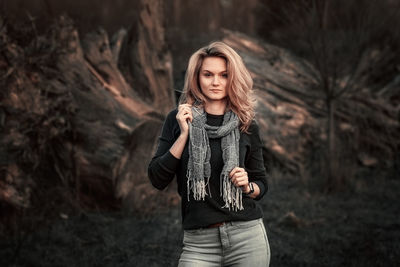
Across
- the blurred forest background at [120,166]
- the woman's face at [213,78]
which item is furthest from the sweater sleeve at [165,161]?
the blurred forest background at [120,166]

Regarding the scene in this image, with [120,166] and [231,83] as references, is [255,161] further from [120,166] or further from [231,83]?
[120,166]

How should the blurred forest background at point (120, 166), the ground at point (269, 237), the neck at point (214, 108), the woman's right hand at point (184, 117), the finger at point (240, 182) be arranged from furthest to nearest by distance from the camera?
1. the blurred forest background at point (120, 166)
2. the ground at point (269, 237)
3. the neck at point (214, 108)
4. the woman's right hand at point (184, 117)
5. the finger at point (240, 182)

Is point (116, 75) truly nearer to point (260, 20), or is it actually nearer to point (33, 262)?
point (33, 262)

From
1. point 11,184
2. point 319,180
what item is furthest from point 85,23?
point 319,180

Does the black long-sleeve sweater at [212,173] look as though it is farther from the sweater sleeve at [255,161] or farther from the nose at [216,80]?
the nose at [216,80]

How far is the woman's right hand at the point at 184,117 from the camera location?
240 centimetres

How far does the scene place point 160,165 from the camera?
2418 millimetres

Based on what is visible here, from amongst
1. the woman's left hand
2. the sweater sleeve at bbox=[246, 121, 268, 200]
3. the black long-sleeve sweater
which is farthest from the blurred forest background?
the woman's left hand

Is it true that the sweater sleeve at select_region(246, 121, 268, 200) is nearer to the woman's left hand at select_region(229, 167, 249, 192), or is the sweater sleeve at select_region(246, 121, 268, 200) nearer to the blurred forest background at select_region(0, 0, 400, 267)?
the woman's left hand at select_region(229, 167, 249, 192)

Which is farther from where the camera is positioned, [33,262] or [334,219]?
[334,219]

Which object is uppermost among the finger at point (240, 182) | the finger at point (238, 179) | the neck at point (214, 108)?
the neck at point (214, 108)

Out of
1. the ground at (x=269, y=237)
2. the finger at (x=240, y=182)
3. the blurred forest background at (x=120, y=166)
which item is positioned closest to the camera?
the finger at (x=240, y=182)

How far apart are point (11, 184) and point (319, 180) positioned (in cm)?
518

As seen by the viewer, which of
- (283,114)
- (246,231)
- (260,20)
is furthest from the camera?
(260,20)
